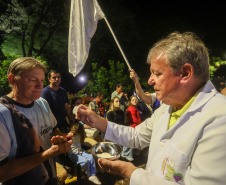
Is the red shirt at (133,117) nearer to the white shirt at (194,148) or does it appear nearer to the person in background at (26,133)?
the person in background at (26,133)

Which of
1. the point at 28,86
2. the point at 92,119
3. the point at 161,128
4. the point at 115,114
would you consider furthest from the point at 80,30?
the point at 115,114

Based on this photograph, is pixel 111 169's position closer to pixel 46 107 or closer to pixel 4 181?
pixel 4 181

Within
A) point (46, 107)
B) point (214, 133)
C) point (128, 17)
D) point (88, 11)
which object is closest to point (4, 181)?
point (46, 107)

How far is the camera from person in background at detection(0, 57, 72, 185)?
169 centimetres

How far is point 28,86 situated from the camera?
2.04 metres

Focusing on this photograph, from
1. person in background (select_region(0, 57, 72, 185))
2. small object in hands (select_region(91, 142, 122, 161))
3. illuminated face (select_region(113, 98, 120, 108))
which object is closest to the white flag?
person in background (select_region(0, 57, 72, 185))

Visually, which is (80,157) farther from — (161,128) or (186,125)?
(186,125)

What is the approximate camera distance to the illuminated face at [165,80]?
1.59 m

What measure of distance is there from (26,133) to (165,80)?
1585 millimetres

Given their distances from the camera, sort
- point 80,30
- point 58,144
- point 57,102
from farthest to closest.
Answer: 1. point 57,102
2. point 80,30
3. point 58,144

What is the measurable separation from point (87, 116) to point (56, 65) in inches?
772

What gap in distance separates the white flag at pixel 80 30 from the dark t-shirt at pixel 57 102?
1881mm

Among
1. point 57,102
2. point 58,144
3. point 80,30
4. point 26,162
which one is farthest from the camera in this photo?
point 57,102

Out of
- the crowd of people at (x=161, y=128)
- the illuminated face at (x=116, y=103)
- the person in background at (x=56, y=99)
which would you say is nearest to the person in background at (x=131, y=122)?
the illuminated face at (x=116, y=103)
